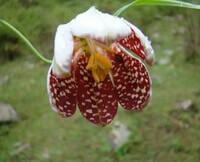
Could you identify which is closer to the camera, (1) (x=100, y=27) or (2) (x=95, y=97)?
(1) (x=100, y=27)

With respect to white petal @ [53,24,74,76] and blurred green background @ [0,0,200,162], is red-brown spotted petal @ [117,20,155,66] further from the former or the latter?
blurred green background @ [0,0,200,162]

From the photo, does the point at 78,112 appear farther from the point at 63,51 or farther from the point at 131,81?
the point at 63,51

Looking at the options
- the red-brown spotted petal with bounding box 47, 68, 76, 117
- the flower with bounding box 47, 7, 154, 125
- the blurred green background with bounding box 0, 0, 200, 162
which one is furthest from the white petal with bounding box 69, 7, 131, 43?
the blurred green background with bounding box 0, 0, 200, 162

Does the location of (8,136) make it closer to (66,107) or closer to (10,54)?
(10,54)

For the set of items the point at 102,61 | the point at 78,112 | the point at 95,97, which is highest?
the point at 102,61

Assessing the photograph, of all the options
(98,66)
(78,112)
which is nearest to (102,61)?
(98,66)

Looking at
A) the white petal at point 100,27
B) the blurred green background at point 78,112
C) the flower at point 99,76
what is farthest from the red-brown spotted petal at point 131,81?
the blurred green background at point 78,112

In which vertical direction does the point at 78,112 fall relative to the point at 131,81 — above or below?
below

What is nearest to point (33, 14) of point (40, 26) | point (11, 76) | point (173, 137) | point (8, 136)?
point (40, 26)
